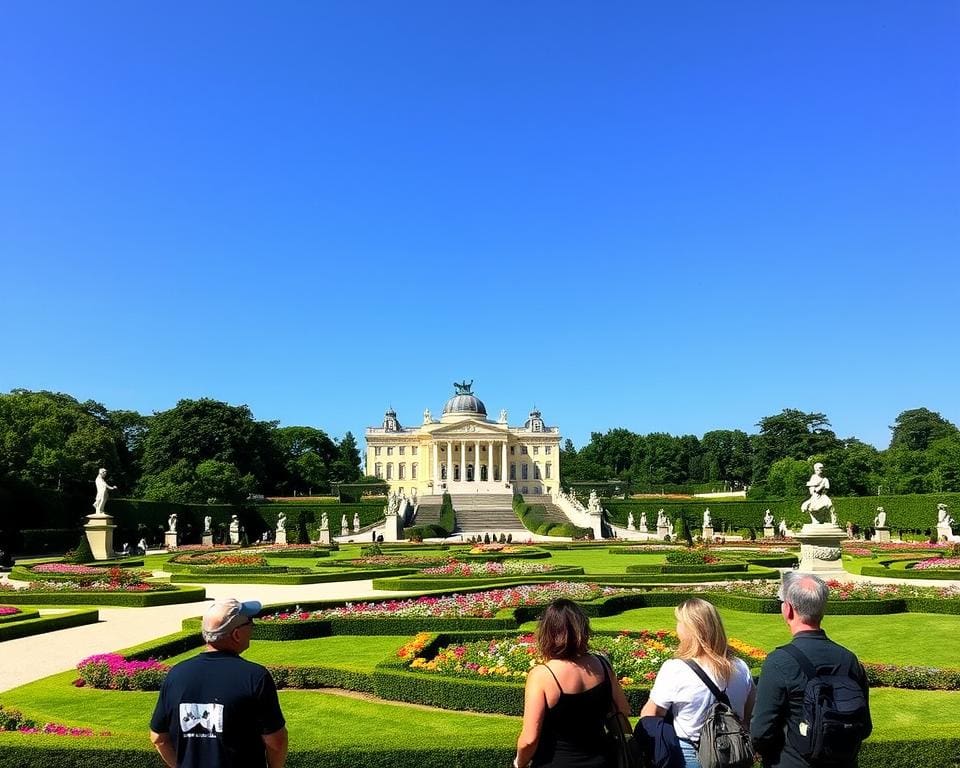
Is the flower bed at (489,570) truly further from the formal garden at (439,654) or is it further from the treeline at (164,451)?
the treeline at (164,451)

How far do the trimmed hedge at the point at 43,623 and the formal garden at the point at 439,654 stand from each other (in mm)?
155

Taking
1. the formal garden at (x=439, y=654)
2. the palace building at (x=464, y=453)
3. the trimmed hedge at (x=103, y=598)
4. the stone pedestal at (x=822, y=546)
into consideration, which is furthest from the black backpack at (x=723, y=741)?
the palace building at (x=464, y=453)

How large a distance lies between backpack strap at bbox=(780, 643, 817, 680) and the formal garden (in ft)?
8.57

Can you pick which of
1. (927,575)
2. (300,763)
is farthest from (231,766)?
(927,575)

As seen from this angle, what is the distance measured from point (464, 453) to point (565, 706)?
3525 inches

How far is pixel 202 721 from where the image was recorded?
3.98 metres

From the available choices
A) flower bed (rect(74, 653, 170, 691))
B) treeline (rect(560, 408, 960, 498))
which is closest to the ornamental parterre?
flower bed (rect(74, 653, 170, 691))

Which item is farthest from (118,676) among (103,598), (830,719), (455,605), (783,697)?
(103,598)

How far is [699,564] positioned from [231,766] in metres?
23.5

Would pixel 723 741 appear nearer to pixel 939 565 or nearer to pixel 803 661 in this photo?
pixel 803 661

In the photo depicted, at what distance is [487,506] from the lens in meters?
76.5

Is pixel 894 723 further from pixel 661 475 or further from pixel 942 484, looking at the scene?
pixel 661 475

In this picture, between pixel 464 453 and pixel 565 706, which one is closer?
pixel 565 706

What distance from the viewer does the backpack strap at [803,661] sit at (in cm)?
412
